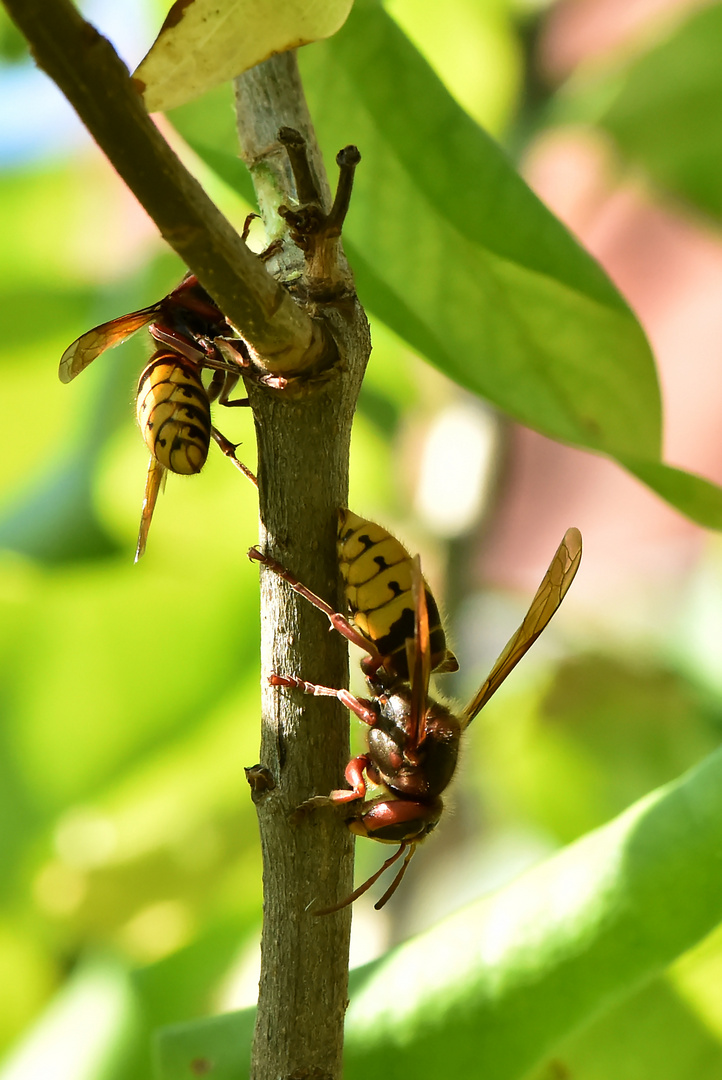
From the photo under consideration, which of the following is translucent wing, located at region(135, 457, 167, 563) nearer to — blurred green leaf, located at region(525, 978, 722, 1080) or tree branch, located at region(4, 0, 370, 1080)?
tree branch, located at region(4, 0, 370, 1080)

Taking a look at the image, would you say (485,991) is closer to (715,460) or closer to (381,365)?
(381,365)

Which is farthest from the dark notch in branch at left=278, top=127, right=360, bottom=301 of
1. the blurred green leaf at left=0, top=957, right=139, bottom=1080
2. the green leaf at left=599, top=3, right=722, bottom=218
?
the green leaf at left=599, top=3, right=722, bottom=218

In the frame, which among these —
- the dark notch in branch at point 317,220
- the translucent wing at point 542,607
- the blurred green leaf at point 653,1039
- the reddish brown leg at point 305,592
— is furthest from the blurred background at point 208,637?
the dark notch in branch at point 317,220

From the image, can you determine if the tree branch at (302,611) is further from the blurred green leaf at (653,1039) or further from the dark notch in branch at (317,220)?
the blurred green leaf at (653,1039)

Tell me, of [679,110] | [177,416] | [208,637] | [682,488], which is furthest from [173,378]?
[679,110]

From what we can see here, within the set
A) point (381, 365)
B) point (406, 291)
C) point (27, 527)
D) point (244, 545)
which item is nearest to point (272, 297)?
point (406, 291)

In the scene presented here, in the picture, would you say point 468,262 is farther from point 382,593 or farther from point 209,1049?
point 209,1049
